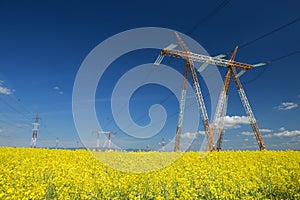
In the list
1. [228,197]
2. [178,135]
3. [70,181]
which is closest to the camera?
[228,197]

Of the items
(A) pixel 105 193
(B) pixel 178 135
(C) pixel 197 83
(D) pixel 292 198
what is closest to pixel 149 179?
(A) pixel 105 193

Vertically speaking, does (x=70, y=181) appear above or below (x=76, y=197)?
above

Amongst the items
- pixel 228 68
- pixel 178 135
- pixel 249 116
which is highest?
pixel 228 68

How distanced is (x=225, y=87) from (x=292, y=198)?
60.3 ft

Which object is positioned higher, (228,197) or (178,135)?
(178,135)

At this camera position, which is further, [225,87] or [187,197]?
[225,87]

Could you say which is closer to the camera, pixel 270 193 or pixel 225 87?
pixel 270 193

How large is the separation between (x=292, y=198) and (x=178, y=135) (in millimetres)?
16003

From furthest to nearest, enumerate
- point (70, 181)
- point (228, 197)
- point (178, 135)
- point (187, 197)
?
point (178, 135) → point (70, 181) → point (228, 197) → point (187, 197)

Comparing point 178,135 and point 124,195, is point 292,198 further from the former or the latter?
point 178,135

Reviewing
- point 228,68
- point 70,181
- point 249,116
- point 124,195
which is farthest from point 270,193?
point 228,68

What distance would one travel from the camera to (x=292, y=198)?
6168 mm

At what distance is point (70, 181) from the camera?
7.34 meters

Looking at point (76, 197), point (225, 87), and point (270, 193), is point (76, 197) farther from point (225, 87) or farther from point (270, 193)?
point (225, 87)
